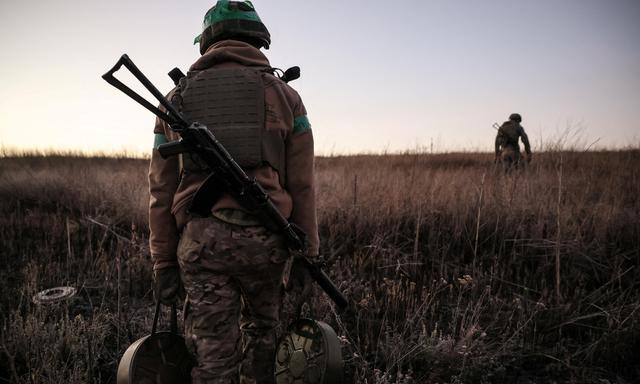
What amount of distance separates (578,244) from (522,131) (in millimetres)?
6388

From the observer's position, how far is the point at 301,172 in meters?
1.72

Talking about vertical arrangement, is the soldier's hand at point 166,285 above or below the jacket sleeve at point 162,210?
below

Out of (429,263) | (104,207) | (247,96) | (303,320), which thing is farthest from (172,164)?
(104,207)

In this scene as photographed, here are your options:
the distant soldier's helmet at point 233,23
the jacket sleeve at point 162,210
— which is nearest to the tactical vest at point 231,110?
the jacket sleeve at point 162,210

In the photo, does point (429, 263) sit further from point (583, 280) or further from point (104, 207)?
point (104, 207)

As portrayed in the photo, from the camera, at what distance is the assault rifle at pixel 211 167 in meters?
1.36

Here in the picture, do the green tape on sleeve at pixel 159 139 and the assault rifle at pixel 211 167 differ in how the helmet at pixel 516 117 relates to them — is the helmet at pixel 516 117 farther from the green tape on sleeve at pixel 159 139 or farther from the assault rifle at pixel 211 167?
the green tape on sleeve at pixel 159 139

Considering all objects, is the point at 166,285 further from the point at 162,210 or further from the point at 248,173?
the point at 248,173

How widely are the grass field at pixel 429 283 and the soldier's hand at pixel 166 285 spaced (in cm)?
68

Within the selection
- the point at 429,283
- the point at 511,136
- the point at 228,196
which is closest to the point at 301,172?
the point at 228,196

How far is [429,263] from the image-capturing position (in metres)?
3.81

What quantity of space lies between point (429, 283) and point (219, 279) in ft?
7.41

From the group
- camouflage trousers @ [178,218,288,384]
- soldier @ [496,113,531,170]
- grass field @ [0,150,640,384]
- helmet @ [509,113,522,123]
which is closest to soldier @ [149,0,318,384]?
camouflage trousers @ [178,218,288,384]

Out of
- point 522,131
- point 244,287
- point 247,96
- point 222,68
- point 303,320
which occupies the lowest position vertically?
point 303,320
